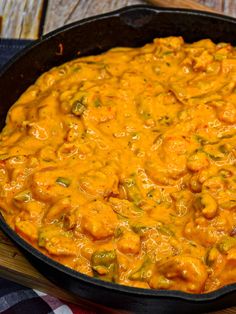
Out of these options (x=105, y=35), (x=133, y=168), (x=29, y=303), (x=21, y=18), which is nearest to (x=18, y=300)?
(x=29, y=303)

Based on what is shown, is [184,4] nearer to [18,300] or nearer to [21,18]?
[21,18]

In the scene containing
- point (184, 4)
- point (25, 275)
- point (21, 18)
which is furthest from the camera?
point (21, 18)

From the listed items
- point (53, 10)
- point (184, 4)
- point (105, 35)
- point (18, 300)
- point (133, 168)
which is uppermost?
point (184, 4)

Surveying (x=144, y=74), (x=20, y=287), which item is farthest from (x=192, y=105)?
(x=20, y=287)

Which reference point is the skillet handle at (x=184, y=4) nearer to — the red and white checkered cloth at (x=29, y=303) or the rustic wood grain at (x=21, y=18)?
the rustic wood grain at (x=21, y=18)

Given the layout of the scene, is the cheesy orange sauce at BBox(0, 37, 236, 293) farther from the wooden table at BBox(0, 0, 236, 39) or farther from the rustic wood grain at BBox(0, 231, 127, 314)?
the wooden table at BBox(0, 0, 236, 39)

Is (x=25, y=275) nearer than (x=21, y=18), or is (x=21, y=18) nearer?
(x=25, y=275)

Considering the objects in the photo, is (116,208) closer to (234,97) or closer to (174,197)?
(174,197)
